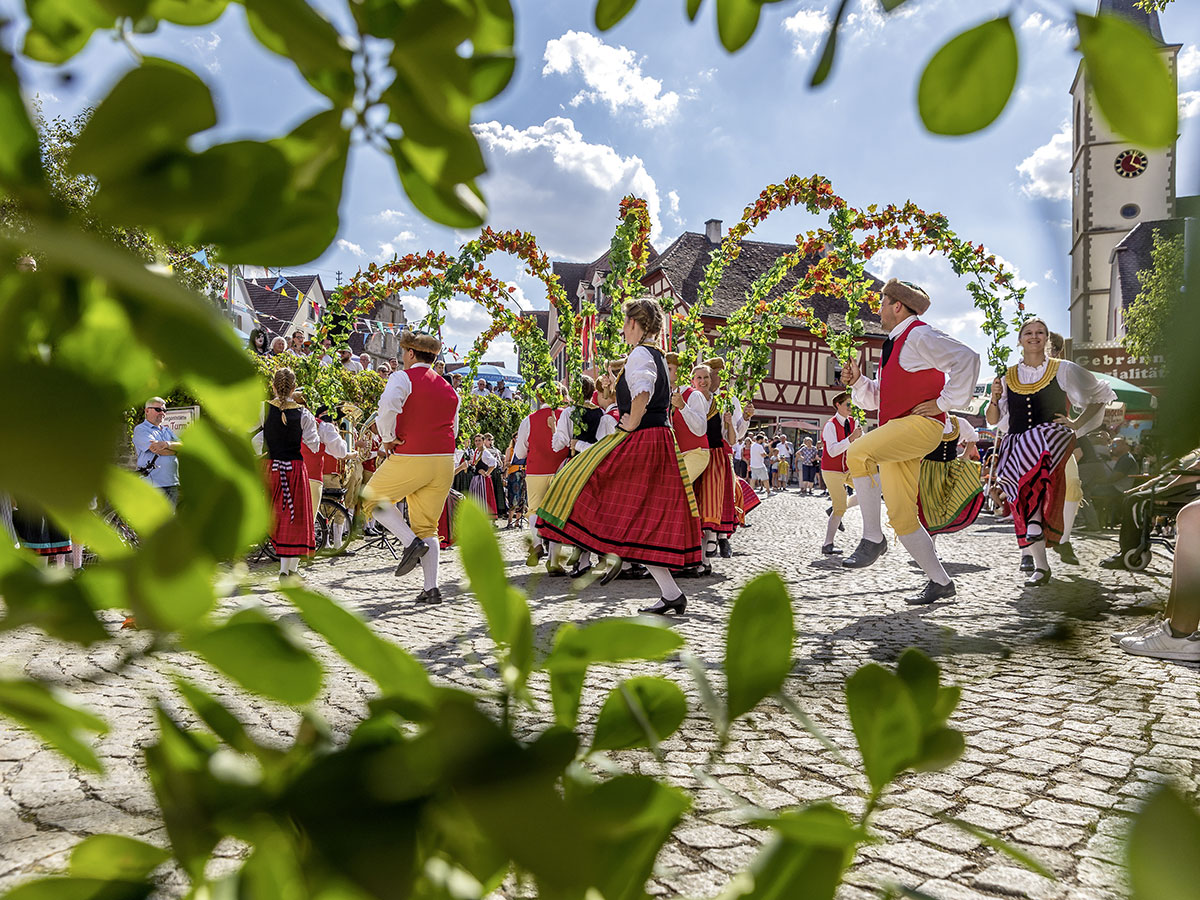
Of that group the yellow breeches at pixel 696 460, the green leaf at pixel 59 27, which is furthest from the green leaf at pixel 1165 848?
the yellow breeches at pixel 696 460

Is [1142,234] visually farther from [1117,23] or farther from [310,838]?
[310,838]

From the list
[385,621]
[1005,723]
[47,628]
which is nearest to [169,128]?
[47,628]

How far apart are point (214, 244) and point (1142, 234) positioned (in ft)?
0.73

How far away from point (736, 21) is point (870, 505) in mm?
5536

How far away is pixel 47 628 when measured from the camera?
22 cm

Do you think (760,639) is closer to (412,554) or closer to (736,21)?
(736,21)

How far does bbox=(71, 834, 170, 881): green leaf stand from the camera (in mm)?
256

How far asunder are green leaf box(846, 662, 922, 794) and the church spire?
200 mm

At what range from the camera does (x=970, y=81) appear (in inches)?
10.3

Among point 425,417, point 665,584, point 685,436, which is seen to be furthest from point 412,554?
point 685,436

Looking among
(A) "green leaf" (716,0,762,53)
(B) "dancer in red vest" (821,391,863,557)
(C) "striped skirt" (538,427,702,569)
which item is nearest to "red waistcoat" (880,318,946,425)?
(C) "striped skirt" (538,427,702,569)

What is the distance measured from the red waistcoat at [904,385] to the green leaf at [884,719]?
4773 mm

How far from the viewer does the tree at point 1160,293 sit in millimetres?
180

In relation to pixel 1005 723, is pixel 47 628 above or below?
above
